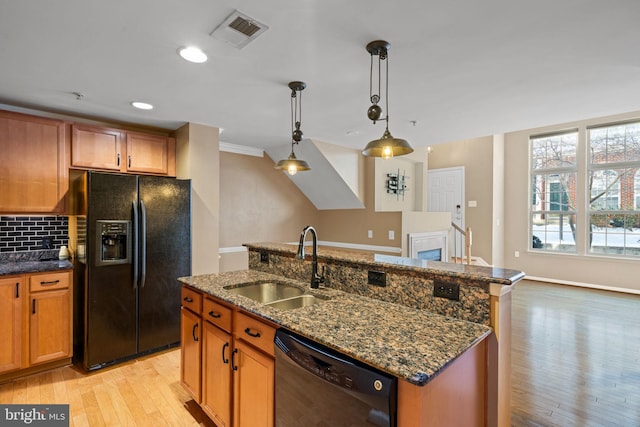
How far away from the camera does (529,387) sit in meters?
2.56

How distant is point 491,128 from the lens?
3.71 m

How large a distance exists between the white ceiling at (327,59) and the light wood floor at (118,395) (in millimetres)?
2382

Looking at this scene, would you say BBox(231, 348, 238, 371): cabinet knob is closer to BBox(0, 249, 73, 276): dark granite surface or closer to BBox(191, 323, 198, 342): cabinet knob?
BBox(191, 323, 198, 342): cabinet knob

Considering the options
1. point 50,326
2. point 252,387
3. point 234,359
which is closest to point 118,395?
point 50,326

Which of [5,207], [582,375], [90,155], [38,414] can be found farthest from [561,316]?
[5,207]

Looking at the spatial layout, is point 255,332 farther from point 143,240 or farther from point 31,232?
point 31,232

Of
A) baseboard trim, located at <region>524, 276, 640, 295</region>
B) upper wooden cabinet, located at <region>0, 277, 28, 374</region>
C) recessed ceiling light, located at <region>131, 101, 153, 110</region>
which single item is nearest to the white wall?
recessed ceiling light, located at <region>131, 101, 153, 110</region>

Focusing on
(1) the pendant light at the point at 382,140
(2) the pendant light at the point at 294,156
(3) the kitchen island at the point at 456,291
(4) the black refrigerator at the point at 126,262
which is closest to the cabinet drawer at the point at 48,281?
(4) the black refrigerator at the point at 126,262

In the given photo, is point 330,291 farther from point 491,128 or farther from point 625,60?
point 491,128

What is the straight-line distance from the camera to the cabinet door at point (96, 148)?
3006 millimetres

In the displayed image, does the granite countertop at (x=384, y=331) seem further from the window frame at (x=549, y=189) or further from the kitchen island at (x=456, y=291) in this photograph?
the window frame at (x=549, y=189)

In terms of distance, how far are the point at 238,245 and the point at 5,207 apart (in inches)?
101

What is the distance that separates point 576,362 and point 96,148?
4980 millimetres

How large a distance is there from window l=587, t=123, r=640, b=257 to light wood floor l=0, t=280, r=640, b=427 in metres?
2.61
